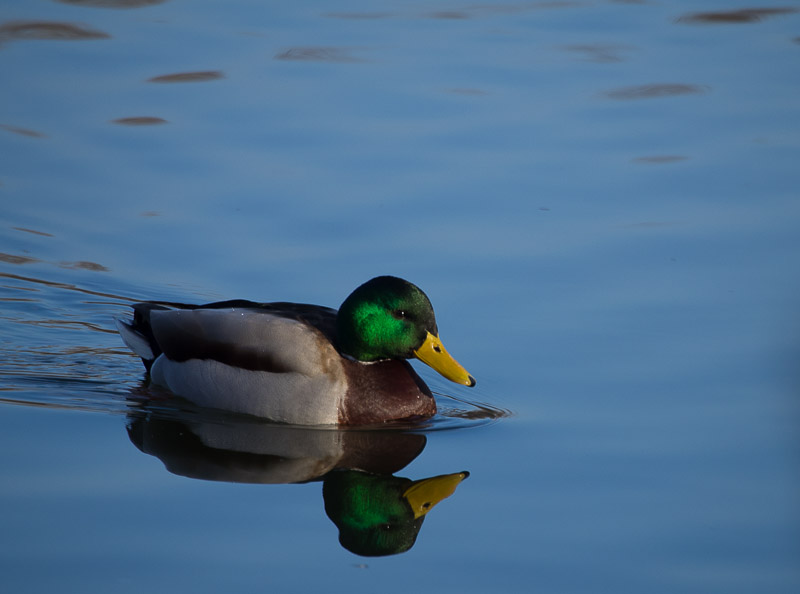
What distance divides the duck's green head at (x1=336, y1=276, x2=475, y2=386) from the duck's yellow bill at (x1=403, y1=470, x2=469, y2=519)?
3.22 feet

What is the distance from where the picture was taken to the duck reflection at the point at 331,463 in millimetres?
→ 6113

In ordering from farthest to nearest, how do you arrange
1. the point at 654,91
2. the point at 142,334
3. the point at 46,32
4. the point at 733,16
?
1. the point at 733,16
2. the point at 46,32
3. the point at 654,91
4. the point at 142,334

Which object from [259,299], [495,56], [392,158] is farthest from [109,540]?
[495,56]

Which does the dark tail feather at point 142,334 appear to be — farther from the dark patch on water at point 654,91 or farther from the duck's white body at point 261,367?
the dark patch on water at point 654,91

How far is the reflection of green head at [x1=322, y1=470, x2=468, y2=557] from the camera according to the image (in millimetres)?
5922

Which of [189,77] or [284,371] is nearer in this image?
[284,371]

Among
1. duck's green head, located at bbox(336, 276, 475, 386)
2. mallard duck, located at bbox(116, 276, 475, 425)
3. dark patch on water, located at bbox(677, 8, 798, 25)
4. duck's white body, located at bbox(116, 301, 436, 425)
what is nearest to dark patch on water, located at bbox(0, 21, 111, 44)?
dark patch on water, located at bbox(677, 8, 798, 25)

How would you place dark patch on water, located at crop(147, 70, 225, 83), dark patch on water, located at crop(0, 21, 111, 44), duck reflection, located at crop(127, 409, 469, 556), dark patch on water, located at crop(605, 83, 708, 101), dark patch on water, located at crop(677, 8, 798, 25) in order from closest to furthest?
1. duck reflection, located at crop(127, 409, 469, 556)
2. dark patch on water, located at crop(605, 83, 708, 101)
3. dark patch on water, located at crop(147, 70, 225, 83)
4. dark patch on water, located at crop(0, 21, 111, 44)
5. dark patch on water, located at crop(677, 8, 798, 25)

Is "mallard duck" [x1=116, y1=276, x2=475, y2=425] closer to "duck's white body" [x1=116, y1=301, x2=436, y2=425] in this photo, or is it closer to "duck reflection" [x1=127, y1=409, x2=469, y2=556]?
"duck's white body" [x1=116, y1=301, x2=436, y2=425]

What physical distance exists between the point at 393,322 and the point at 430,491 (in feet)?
4.67

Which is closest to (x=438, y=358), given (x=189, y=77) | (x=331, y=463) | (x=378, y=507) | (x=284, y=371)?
(x=284, y=371)

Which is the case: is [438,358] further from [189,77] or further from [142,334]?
[189,77]

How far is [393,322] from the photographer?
7.59m

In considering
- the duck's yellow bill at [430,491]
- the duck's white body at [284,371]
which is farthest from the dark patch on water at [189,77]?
the duck's yellow bill at [430,491]
